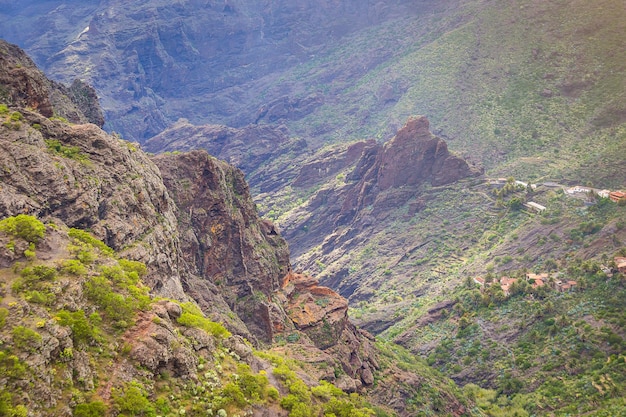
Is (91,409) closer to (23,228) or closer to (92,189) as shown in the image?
(23,228)

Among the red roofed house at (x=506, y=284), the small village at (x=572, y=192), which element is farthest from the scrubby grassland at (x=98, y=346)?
the small village at (x=572, y=192)

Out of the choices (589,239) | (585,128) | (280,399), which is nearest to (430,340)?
(589,239)

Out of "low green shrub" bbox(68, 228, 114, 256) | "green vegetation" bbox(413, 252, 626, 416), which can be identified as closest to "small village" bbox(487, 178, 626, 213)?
"green vegetation" bbox(413, 252, 626, 416)

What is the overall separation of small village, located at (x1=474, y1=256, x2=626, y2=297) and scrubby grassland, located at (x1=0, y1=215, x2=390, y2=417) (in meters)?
69.0

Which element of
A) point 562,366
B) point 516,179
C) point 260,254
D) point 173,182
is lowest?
point 516,179

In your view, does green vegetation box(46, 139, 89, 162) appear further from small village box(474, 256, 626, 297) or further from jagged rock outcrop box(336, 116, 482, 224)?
jagged rock outcrop box(336, 116, 482, 224)

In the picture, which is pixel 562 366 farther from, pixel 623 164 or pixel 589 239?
pixel 623 164

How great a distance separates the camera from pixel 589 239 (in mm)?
109562

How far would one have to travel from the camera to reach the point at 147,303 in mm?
37656

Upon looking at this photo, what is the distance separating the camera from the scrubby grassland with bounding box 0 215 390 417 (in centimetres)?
2825

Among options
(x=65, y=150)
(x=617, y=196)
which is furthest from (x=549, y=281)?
(x=65, y=150)

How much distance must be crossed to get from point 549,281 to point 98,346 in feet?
286

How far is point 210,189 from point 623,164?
11403cm

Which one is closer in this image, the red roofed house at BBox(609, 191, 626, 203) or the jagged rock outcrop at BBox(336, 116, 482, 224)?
the red roofed house at BBox(609, 191, 626, 203)
